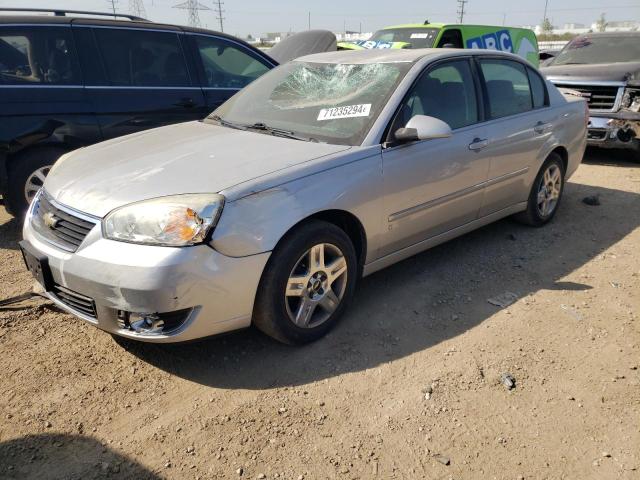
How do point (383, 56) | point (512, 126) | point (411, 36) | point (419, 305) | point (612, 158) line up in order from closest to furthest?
point (419, 305), point (383, 56), point (512, 126), point (612, 158), point (411, 36)

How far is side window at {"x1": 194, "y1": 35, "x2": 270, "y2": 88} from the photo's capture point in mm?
5348

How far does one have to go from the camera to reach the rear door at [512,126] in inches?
162

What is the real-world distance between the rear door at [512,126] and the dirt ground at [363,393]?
887 millimetres

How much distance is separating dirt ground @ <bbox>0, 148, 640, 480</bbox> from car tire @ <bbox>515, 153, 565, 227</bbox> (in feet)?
3.75

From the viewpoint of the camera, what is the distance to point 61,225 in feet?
9.02

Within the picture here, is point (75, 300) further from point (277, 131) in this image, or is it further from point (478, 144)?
point (478, 144)

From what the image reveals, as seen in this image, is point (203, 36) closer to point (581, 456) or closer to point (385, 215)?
point (385, 215)

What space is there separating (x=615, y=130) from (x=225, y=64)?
5460 millimetres

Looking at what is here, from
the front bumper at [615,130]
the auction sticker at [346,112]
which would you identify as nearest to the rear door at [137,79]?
the auction sticker at [346,112]

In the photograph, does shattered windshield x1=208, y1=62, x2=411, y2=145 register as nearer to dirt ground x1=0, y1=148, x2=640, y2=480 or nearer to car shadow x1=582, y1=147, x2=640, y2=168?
dirt ground x1=0, y1=148, x2=640, y2=480

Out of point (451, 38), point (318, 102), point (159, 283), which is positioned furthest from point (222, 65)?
→ point (451, 38)

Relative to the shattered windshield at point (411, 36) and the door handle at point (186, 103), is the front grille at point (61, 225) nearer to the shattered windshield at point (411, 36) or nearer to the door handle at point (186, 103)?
the door handle at point (186, 103)

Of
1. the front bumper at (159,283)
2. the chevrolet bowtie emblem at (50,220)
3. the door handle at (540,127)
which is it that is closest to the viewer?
the front bumper at (159,283)

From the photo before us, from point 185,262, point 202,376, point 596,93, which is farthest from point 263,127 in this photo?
point 596,93
